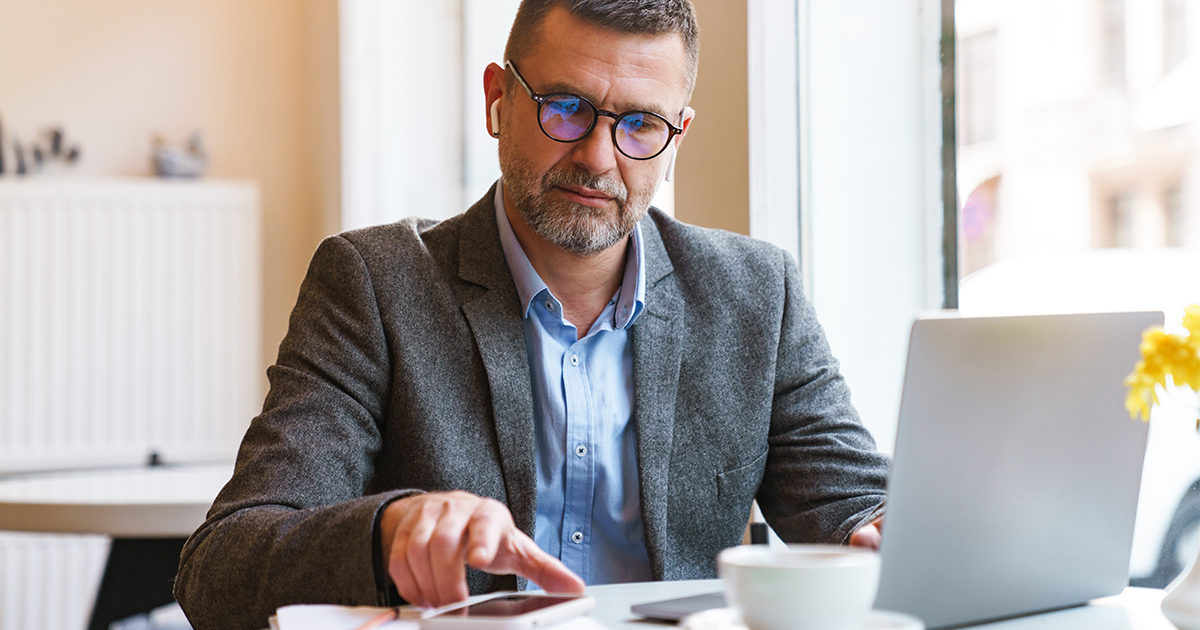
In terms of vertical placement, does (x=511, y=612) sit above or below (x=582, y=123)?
below

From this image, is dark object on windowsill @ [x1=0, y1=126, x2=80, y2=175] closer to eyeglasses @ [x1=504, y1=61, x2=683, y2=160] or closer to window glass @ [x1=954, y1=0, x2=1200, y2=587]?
eyeglasses @ [x1=504, y1=61, x2=683, y2=160]

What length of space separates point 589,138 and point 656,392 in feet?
0.98

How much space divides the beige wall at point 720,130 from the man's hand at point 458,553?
2.89ft

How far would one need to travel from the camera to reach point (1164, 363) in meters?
0.69

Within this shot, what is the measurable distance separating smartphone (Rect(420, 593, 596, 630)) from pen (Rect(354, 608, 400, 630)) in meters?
0.05

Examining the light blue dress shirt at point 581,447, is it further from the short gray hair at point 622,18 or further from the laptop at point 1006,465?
the laptop at point 1006,465

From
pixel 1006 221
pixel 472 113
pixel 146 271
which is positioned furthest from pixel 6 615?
pixel 1006 221

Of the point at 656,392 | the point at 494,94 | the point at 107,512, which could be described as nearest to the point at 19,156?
the point at 107,512

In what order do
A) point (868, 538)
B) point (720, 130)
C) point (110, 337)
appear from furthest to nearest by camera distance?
point (110, 337) < point (720, 130) < point (868, 538)

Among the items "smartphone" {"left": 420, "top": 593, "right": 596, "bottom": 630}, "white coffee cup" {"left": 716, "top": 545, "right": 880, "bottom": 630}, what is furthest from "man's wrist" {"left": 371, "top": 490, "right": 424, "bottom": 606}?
"white coffee cup" {"left": 716, "top": 545, "right": 880, "bottom": 630}

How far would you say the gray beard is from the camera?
1.21m

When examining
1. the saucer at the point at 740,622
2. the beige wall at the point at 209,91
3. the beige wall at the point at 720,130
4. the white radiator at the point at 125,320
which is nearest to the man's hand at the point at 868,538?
the saucer at the point at 740,622

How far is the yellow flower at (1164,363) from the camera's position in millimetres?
691

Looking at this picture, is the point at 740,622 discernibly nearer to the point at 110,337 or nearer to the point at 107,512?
the point at 107,512
